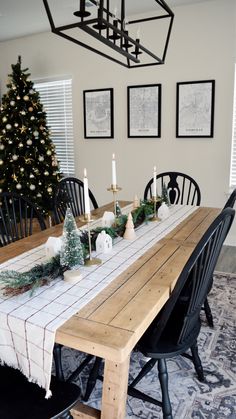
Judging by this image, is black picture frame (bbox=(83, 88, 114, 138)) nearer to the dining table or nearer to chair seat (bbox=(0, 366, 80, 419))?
the dining table

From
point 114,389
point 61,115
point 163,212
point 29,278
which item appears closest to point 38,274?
point 29,278

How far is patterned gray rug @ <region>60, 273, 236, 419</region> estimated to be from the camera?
1715 millimetres

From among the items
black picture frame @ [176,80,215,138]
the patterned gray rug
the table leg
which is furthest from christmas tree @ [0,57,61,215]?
the table leg

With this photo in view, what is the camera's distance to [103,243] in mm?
1772

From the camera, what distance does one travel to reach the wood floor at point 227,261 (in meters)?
3.42

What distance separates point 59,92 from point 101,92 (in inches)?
28.3

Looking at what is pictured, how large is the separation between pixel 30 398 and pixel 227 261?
2.83 m

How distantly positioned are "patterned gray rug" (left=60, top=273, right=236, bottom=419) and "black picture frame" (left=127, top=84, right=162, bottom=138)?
8.12 ft

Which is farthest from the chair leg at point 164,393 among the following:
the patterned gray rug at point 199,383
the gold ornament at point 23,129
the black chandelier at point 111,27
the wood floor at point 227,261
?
the gold ornament at point 23,129

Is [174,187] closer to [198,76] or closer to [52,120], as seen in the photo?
[198,76]

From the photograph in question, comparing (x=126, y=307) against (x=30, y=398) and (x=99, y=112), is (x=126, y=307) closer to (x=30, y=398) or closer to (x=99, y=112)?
(x=30, y=398)

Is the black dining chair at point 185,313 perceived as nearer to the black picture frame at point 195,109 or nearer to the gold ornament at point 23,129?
the black picture frame at point 195,109

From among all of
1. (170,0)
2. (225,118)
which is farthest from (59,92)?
(225,118)

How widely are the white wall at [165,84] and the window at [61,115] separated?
0.44 feet
